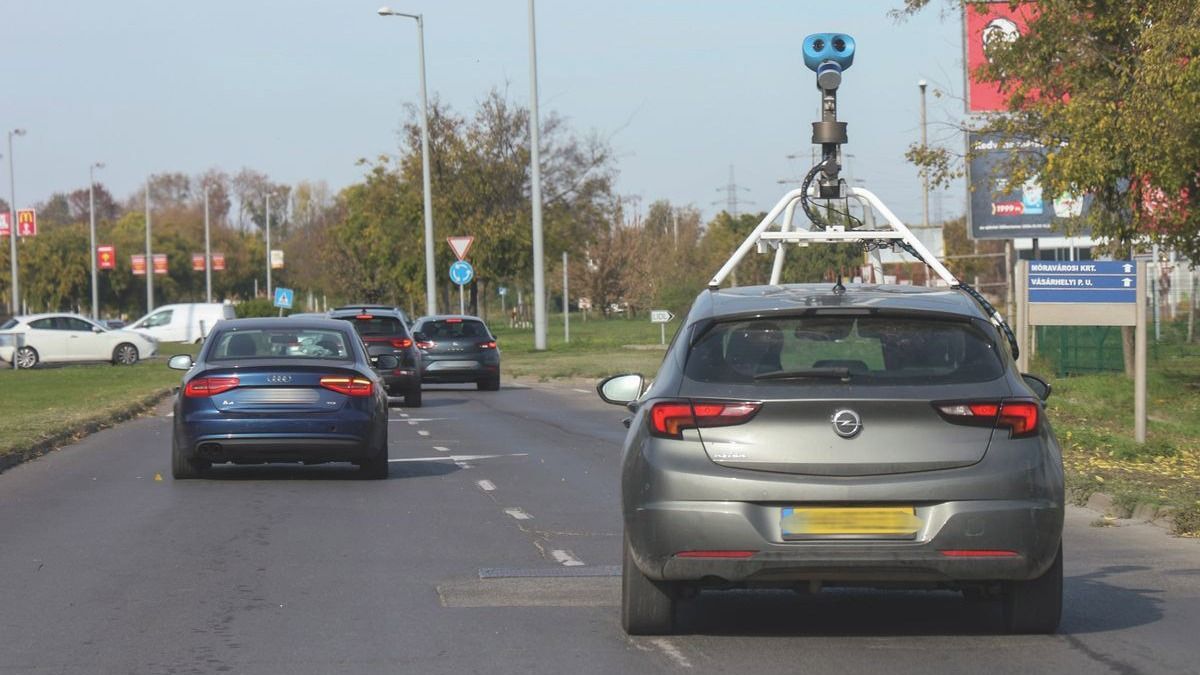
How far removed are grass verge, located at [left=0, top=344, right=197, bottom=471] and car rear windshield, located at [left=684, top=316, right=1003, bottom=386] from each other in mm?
11250

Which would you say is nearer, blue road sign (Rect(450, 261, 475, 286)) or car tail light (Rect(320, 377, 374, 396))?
car tail light (Rect(320, 377, 374, 396))

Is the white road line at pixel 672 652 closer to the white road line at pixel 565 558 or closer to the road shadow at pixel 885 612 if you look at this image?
the road shadow at pixel 885 612

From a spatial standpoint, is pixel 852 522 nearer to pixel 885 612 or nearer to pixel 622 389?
pixel 885 612

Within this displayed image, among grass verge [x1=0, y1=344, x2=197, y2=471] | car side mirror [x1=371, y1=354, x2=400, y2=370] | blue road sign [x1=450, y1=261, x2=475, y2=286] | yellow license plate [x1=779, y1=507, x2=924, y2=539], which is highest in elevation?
blue road sign [x1=450, y1=261, x2=475, y2=286]

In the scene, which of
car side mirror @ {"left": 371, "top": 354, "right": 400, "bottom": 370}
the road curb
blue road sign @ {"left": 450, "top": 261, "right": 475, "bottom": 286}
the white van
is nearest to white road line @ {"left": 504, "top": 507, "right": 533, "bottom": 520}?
car side mirror @ {"left": 371, "top": 354, "right": 400, "bottom": 370}

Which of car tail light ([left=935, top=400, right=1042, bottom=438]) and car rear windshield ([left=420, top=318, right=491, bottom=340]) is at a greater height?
car tail light ([left=935, top=400, right=1042, bottom=438])

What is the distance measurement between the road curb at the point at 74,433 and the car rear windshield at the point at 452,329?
198 inches

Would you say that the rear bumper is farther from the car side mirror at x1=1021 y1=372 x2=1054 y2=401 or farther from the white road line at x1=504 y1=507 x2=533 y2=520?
the white road line at x1=504 y1=507 x2=533 y2=520

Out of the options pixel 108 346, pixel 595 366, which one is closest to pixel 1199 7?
pixel 595 366

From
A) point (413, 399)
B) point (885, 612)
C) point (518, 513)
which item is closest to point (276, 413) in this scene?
point (518, 513)

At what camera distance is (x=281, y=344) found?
15625 mm

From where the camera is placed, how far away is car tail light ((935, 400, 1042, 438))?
6.87 metres

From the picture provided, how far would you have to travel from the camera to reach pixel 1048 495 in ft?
22.7

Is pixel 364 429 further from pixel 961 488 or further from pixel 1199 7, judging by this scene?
pixel 1199 7
